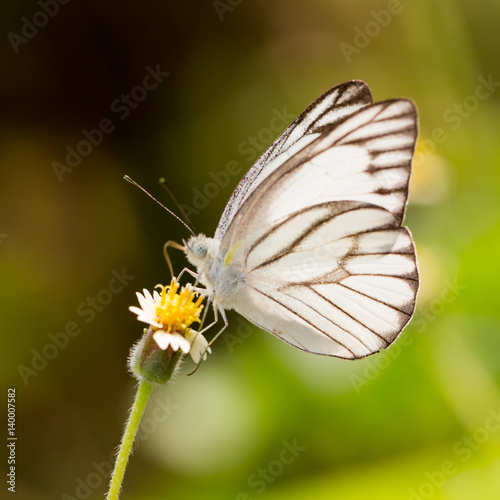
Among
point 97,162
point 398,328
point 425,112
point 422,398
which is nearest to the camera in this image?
point 398,328

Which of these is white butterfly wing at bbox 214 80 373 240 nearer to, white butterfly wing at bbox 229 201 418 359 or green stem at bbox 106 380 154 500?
white butterfly wing at bbox 229 201 418 359

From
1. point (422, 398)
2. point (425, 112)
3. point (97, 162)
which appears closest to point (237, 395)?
point (422, 398)

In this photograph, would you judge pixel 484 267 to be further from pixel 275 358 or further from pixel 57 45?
pixel 57 45

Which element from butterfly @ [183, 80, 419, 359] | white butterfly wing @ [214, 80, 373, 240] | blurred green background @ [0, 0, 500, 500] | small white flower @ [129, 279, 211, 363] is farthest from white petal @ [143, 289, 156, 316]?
blurred green background @ [0, 0, 500, 500]

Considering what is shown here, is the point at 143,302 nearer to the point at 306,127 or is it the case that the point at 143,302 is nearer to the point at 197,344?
the point at 197,344

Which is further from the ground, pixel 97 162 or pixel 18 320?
Answer: pixel 97 162

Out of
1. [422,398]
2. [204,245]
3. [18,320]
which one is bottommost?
[18,320]

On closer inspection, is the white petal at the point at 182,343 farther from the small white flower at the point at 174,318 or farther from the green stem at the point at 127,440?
the green stem at the point at 127,440
